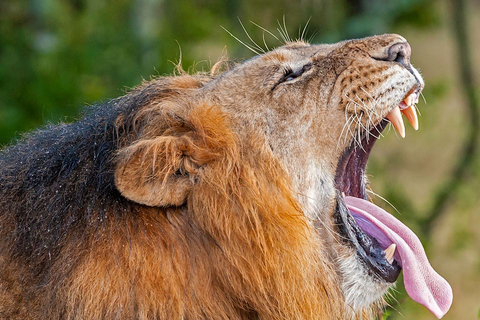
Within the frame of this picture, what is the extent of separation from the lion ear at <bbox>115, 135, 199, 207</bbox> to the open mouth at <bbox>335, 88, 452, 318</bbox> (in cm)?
74

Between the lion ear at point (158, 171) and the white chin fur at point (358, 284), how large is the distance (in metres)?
0.78

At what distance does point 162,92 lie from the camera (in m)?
3.76

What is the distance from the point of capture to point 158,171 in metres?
3.26

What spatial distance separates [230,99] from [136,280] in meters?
0.94

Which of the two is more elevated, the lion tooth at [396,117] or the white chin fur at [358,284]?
the lion tooth at [396,117]

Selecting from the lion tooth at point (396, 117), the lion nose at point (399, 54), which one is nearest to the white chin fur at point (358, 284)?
the lion tooth at point (396, 117)

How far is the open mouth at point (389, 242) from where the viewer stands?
3.67 metres

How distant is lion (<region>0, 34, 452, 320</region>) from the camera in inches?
128

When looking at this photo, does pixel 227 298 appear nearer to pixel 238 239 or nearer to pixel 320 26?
pixel 238 239

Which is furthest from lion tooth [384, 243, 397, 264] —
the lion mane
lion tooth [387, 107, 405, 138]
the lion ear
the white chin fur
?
the lion ear

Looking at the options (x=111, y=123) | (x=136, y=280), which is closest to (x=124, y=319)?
(x=136, y=280)

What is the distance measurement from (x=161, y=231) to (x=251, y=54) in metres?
8.21

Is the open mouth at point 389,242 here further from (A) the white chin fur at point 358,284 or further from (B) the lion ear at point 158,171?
(B) the lion ear at point 158,171

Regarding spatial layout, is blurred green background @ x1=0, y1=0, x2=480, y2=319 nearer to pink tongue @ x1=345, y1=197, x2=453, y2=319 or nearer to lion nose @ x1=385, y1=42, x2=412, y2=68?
pink tongue @ x1=345, y1=197, x2=453, y2=319
